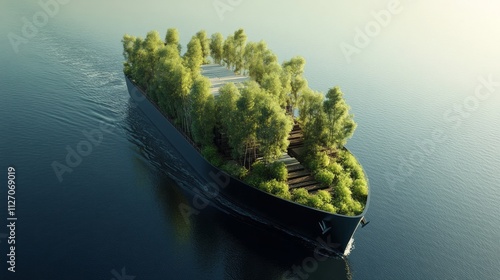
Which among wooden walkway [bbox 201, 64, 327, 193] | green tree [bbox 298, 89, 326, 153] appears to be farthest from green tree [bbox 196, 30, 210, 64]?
green tree [bbox 298, 89, 326, 153]

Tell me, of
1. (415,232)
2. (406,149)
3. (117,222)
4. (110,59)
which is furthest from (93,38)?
(415,232)

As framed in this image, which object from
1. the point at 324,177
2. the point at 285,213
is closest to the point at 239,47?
the point at 324,177

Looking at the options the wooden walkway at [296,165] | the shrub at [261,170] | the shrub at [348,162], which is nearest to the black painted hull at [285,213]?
the shrub at [261,170]

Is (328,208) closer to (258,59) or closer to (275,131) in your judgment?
(275,131)

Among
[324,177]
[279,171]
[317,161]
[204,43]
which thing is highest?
[204,43]

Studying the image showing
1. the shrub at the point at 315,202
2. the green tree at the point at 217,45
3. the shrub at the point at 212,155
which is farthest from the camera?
the green tree at the point at 217,45

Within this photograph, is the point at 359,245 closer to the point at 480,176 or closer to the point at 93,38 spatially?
the point at 480,176

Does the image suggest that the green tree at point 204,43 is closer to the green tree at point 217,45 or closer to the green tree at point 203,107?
the green tree at point 217,45
